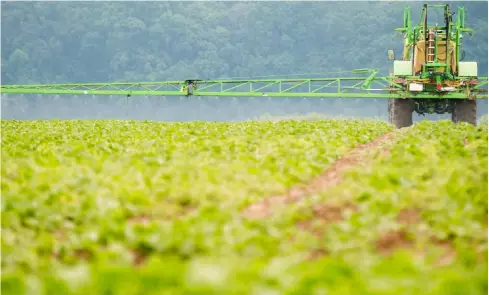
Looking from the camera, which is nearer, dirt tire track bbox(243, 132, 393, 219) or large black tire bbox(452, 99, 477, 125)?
dirt tire track bbox(243, 132, 393, 219)

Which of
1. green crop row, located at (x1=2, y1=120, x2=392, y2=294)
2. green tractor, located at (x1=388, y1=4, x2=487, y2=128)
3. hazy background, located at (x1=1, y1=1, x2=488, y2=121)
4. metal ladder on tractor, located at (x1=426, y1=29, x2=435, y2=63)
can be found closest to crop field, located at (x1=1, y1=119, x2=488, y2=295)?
green crop row, located at (x1=2, y1=120, x2=392, y2=294)

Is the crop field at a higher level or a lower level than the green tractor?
lower

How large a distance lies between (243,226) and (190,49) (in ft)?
259

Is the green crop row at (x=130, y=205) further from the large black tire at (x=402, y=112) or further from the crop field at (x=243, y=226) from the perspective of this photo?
the large black tire at (x=402, y=112)

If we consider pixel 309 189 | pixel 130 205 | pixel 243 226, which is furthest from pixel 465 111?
pixel 243 226

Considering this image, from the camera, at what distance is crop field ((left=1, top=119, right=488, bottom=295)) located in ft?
16.7

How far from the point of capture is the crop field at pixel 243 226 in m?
5.09

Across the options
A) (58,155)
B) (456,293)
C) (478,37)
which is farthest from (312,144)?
(478,37)

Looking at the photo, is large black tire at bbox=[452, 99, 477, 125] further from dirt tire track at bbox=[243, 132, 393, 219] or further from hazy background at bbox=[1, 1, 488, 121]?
hazy background at bbox=[1, 1, 488, 121]

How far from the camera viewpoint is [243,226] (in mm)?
7289

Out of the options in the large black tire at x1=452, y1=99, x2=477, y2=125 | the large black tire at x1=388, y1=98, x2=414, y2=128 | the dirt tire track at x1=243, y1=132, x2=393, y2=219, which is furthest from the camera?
the large black tire at x1=388, y1=98, x2=414, y2=128

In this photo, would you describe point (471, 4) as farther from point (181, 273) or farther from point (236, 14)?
point (181, 273)

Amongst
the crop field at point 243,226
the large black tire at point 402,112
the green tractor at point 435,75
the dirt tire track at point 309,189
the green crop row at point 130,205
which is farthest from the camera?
the large black tire at point 402,112

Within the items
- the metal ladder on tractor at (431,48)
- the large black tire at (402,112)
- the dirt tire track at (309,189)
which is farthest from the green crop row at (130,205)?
the large black tire at (402,112)
